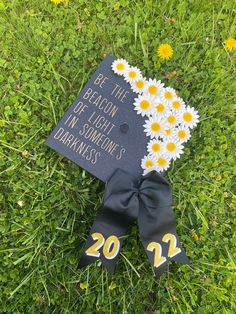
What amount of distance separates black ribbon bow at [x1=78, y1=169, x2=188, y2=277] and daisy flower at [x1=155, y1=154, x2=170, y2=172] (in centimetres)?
9

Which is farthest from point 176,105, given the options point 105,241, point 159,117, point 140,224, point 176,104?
point 105,241

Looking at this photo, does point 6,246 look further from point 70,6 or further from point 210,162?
point 70,6

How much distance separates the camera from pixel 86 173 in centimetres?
198

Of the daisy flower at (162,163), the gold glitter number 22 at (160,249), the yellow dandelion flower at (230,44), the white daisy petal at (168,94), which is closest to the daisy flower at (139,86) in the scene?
the white daisy petal at (168,94)

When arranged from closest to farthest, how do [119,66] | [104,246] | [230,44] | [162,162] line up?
[104,246] → [162,162] → [119,66] → [230,44]

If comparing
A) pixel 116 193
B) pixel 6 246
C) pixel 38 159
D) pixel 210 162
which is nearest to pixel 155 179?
pixel 116 193

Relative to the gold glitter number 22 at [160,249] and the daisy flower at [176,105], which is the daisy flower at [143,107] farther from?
the gold glitter number 22 at [160,249]

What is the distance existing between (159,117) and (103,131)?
10.8 inches

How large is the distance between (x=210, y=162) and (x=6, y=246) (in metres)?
1.05

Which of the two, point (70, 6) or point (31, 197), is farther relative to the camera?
Result: point (70, 6)

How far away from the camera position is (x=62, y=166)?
6.53 ft

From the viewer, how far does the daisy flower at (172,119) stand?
1982 millimetres

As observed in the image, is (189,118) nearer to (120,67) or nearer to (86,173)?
(120,67)

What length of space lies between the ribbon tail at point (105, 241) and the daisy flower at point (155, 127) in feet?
1.39
